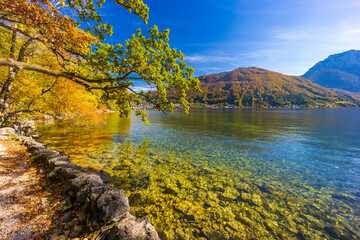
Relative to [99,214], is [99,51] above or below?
above

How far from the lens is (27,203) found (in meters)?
6.02

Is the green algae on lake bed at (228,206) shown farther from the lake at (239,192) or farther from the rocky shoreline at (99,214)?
the rocky shoreline at (99,214)

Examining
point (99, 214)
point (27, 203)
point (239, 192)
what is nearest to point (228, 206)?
point (239, 192)

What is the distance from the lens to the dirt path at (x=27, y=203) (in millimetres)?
4736

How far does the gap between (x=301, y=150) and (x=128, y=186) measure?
23.3 m

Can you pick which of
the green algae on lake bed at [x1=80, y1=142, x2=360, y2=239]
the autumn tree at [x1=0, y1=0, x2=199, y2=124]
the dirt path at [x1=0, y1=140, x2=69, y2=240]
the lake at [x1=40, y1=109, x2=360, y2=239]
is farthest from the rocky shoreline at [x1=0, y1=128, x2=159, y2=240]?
the autumn tree at [x1=0, y1=0, x2=199, y2=124]

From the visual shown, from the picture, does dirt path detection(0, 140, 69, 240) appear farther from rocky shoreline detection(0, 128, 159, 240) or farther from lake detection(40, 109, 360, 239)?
lake detection(40, 109, 360, 239)

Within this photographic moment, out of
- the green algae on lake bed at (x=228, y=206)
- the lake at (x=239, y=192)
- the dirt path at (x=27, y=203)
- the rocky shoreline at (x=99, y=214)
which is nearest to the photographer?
the rocky shoreline at (x=99, y=214)

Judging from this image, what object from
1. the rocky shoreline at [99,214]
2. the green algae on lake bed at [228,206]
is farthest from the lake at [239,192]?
the rocky shoreline at [99,214]

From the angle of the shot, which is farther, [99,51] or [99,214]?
[99,51]

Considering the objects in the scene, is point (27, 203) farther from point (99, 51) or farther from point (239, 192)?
point (239, 192)

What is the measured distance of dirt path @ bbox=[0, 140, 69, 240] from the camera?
474 centimetres

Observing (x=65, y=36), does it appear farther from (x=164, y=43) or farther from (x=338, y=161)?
(x=338, y=161)

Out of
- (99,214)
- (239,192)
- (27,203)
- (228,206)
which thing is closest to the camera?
(99,214)
